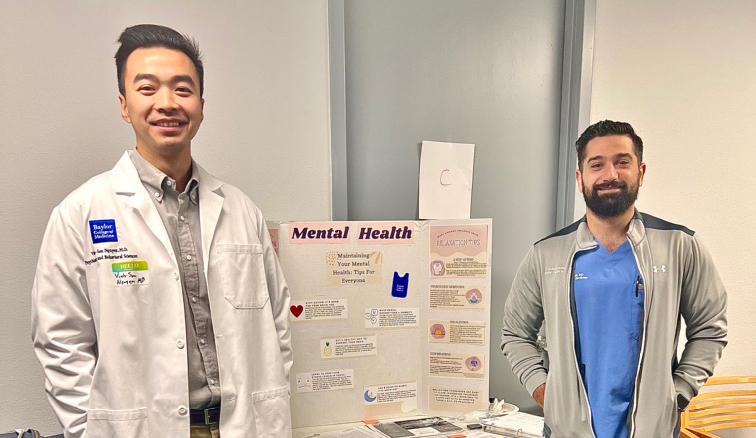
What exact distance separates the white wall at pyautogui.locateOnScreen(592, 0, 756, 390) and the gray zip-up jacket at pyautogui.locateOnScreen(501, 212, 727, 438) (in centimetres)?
56

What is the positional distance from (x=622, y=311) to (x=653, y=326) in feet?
0.24

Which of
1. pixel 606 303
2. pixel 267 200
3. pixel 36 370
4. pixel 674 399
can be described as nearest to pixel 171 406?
pixel 36 370

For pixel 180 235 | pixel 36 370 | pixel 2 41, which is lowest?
pixel 36 370

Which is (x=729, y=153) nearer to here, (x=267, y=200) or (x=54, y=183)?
(x=267, y=200)

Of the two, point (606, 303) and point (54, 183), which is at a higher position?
point (54, 183)

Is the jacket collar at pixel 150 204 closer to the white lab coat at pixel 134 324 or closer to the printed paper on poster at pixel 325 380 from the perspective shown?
the white lab coat at pixel 134 324

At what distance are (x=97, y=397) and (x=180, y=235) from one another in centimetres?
37

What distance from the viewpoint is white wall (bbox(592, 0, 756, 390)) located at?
69.6 inches

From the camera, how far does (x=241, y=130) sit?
158cm

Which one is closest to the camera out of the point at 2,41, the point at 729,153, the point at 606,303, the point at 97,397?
the point at 97,397

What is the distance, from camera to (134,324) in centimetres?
107

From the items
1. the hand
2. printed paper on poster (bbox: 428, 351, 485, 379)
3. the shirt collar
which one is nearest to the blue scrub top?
the hand

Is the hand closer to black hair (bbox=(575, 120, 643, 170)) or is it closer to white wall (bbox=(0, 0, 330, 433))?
black hair (bbox=(575, 120, 643, 170))

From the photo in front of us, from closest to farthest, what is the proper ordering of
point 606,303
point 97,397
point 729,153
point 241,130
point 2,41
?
1. point 97,397
2. point 606,303
3. point 2,41
4. point 241,130
5. point 729,153
